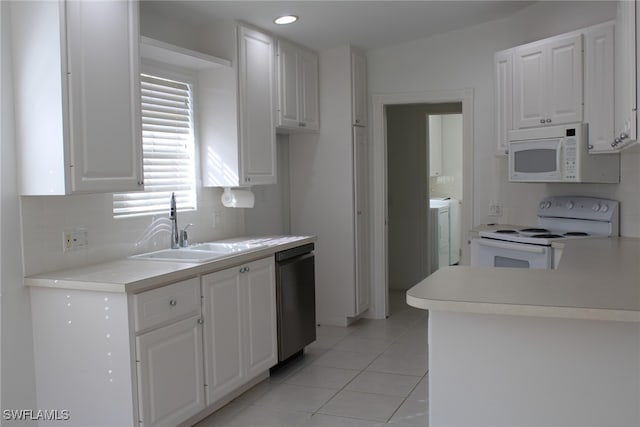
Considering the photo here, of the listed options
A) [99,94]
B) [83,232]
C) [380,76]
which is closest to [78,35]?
[99,94]

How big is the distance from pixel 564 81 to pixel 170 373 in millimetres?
3072

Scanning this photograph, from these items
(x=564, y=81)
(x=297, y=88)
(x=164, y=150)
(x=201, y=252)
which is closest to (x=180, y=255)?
(x=201, y=252)

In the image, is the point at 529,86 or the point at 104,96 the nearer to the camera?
the point at 104,96

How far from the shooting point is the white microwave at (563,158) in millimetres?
3881

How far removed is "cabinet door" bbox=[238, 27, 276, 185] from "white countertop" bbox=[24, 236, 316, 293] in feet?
3.04

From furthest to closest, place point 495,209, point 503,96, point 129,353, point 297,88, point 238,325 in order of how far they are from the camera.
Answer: point 495,209
point 297,88
point 503,96
point 238,325
point 129,353

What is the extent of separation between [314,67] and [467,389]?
358cm

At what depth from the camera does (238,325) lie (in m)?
3.52

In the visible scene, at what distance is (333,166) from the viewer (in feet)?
17.2

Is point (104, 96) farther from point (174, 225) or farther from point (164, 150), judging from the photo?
point (174, 225)

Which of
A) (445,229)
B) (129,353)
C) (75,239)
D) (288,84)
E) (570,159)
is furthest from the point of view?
(445,229)

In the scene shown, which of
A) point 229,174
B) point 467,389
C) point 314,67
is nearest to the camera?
point 467,389

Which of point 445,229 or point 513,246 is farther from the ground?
point 513,246

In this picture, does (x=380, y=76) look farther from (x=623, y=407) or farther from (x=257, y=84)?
(x=623, y=407)
